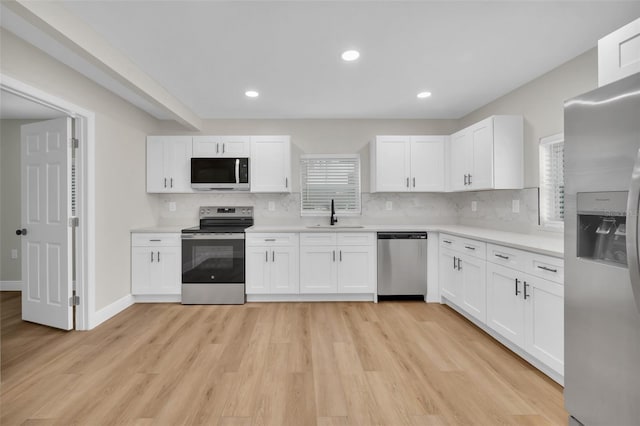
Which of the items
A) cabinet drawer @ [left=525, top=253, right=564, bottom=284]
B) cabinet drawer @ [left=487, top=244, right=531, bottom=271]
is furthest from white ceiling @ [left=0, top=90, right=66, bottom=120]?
cabinet drawer @ [left=525, top=253, right=564, bottom=284]

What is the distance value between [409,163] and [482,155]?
3.06 ft

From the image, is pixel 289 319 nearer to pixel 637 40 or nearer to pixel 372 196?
pixel 372 196

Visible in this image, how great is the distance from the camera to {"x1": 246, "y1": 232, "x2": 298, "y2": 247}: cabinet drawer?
3648 mm

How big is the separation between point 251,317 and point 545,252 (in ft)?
8.90

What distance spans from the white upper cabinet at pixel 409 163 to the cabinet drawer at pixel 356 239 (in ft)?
A: 2.24

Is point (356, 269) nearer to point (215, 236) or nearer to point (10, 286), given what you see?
point (215, 236)

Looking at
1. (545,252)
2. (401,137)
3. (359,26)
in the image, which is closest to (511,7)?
(359,26)

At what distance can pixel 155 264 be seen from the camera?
143 inches

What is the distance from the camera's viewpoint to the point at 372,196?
14.2 ft

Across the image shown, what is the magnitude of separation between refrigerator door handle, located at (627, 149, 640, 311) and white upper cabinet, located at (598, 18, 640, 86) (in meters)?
0.50

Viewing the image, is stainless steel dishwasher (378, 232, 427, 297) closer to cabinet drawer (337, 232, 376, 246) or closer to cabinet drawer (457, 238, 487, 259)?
cabinet drawer (337, 232, 376, 246)

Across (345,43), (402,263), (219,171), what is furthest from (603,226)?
(219,171)

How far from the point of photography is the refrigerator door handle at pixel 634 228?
102cm

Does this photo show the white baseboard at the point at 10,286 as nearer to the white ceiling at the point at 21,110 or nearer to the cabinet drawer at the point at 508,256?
the white ceiling at the point at 21,110
